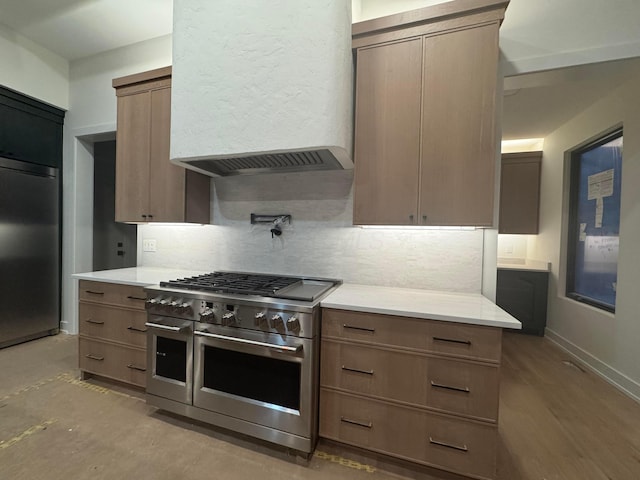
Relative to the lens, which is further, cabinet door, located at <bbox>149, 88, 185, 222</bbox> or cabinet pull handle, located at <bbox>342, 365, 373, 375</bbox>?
cabinet door, located at <bbox>149, 88, 185, 222</bbox>

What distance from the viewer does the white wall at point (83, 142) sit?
3.03 meters

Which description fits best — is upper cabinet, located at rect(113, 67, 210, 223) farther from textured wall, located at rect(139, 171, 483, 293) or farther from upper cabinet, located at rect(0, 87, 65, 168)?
upper cabinet, located at rect(0, 87, 65, 168)

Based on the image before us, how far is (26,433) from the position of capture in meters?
1.70

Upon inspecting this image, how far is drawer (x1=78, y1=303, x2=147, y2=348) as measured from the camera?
6.72 feet

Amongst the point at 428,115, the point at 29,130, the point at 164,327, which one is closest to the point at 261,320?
the point at 164,327

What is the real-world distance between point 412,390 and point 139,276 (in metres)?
2.19

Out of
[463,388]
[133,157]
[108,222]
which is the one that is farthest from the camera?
[108,222]

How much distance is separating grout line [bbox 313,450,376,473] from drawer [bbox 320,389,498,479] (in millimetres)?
130

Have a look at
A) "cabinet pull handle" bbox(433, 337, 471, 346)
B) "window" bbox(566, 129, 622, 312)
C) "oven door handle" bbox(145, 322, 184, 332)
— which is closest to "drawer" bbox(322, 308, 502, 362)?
"cabinet pull handle" bbox(433, 337, 471, 346)

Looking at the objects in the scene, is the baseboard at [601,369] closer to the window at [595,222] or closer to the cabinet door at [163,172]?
the window at [595,222]

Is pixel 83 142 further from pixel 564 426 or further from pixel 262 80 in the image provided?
pixel 564 426

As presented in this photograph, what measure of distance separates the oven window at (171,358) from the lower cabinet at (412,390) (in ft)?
3.08

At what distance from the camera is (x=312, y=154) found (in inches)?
70.8

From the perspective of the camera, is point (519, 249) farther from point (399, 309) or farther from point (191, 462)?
point (191, 462)
